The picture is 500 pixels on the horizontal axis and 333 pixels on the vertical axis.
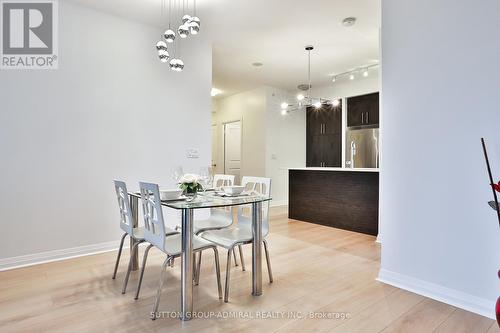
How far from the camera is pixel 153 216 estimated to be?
1952 millimetres

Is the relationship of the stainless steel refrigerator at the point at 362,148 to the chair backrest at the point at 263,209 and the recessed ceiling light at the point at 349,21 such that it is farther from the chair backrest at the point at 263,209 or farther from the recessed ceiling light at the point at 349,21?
the chair backrest at the point at 263,209

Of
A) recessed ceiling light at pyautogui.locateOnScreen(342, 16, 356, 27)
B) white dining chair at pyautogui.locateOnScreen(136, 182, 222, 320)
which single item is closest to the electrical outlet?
white dining chair at pyautogui.locateOnScreen(136, 182, 222, 320)

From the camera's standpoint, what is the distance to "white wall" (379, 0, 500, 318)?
1.89 metres

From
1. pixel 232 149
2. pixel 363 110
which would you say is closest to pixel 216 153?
pixel 232 149

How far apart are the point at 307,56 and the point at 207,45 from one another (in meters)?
1.70

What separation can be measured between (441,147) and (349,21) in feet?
7.04

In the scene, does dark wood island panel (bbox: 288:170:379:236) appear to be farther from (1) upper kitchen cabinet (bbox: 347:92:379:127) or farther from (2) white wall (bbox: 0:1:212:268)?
(2) white wall (bbox: 0:1:212:268)

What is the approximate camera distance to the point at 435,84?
83.3 inches

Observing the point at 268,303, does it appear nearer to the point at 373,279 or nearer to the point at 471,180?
the point at 373,279

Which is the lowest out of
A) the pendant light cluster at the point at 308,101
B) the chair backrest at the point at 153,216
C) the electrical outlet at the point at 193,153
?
the chair backrest at the point at 153,216


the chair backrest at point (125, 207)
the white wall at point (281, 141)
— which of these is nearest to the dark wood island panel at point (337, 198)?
the white wall at point (281, 141)

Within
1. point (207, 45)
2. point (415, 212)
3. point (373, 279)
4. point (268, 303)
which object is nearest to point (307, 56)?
point (207, 45)

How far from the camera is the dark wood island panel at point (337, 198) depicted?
13.1 feet

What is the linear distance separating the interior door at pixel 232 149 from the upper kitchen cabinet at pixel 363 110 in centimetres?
268
